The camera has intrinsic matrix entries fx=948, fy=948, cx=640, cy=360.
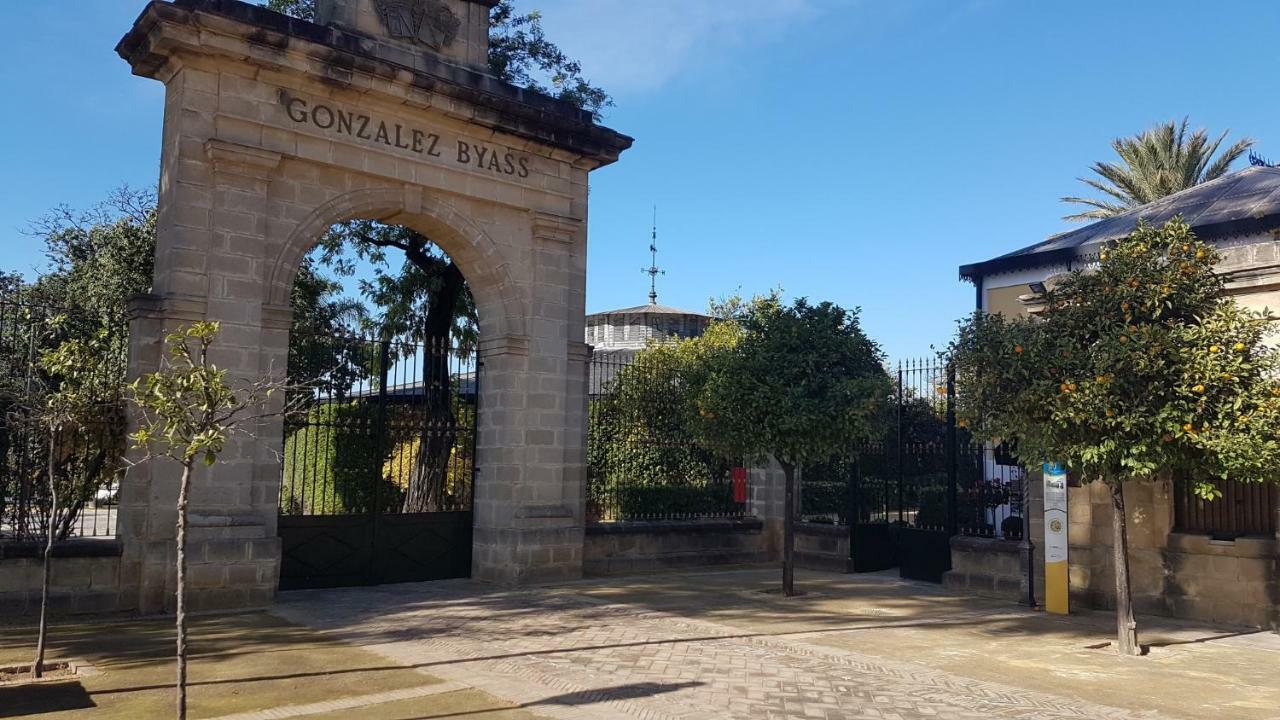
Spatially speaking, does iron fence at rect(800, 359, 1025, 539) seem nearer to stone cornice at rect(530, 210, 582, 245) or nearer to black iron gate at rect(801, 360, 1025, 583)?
black iron gate at rect(801, 360, 1025, 583)

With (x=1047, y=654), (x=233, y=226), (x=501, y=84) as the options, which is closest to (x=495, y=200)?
(x=501, y=84)

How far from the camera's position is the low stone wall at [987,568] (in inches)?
503

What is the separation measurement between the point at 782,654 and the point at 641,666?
1.51 m

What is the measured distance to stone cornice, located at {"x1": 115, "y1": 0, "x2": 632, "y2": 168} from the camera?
10.8m

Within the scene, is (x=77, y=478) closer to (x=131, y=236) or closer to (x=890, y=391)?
(x=131, y=236)

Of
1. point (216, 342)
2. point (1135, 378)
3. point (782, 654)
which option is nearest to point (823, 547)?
point (782, 654)

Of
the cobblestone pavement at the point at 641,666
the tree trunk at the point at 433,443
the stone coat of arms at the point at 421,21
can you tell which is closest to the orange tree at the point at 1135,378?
the cobblestone pavement at the point at 641,666

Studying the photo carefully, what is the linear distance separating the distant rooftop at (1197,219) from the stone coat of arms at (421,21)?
1283cm

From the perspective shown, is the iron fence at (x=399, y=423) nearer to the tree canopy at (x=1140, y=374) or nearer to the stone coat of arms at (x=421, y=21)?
the stone coat of arms at (x=421, y=21)

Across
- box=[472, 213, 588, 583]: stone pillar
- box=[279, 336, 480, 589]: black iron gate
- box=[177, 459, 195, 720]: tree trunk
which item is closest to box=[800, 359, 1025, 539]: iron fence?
box=[472, 213, 588, 583]: stone pillar

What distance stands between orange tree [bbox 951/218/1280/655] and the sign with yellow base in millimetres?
1879

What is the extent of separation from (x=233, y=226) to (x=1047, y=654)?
32.8 ft

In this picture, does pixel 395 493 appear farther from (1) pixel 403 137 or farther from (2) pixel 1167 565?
(2) pixel 1167 565

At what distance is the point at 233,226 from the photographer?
36.7 feet
